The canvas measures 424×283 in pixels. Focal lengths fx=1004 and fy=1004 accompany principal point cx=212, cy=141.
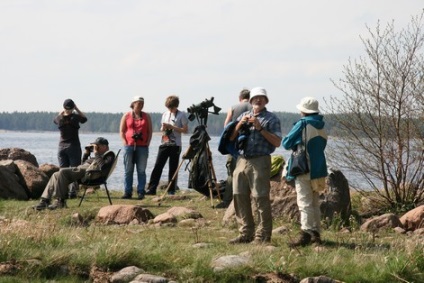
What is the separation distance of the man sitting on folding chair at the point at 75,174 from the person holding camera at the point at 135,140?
1.86m

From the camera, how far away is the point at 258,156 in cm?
1079

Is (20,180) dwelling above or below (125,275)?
above

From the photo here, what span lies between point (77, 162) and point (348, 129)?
483cm

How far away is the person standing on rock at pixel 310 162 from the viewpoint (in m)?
10.7

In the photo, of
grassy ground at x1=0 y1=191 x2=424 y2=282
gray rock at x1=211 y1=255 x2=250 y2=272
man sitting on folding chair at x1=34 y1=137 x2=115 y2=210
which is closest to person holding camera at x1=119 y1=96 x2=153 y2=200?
man sitting on folding chair at x1=34 y1=137 x2=115 y2=210

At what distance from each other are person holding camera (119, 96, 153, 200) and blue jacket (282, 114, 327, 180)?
693 cm

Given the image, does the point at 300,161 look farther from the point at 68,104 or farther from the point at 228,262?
the point at 68,104

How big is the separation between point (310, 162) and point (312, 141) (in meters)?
0.23

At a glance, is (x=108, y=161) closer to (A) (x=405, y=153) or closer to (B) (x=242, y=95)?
(B) (x=242, y=95)

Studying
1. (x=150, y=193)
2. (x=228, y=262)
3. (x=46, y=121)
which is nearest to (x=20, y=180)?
(x=150, y=193)

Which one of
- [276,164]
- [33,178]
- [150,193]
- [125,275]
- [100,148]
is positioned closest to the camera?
[125,275]

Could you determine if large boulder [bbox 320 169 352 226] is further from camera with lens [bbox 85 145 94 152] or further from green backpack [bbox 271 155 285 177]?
camera with lens [bbox 85 145 94 152]

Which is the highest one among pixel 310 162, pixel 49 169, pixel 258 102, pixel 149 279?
pixel 258 102

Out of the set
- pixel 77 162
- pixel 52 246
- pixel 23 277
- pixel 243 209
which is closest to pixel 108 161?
pixel 77 162
